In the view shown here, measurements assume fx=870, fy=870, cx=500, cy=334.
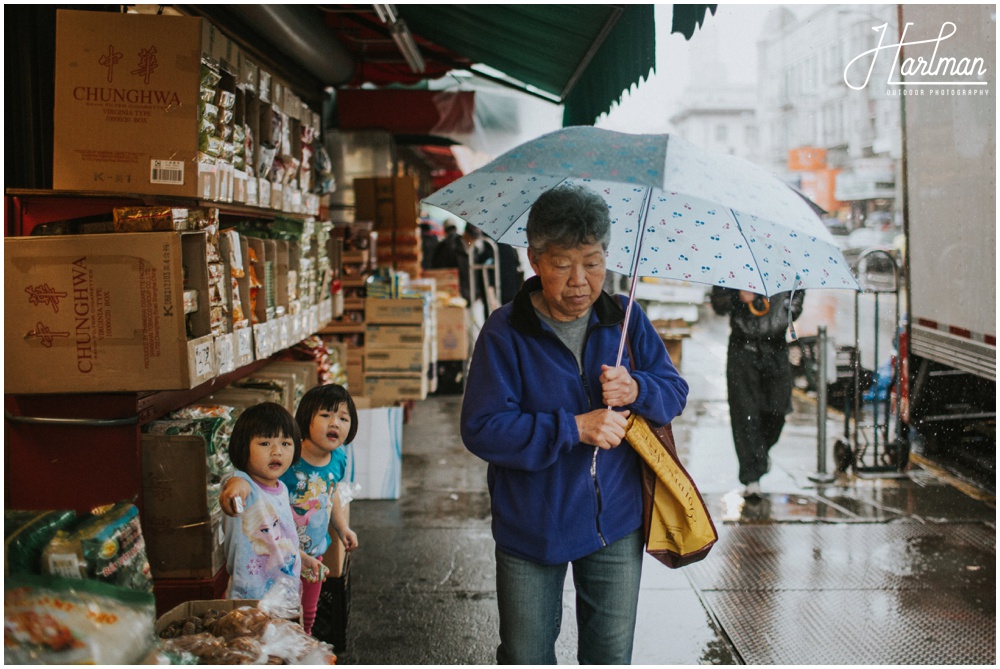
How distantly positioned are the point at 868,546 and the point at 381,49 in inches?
275

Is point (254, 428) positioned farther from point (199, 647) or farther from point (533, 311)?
point (533, 311)

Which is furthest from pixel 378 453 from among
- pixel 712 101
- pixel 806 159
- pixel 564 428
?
pixel 806 159

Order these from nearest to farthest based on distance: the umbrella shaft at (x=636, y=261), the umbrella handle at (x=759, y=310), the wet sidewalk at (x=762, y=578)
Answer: the umbrella shaft at (x=636, y=261) → the wet sidewalk at (x=762, y=578) → the umbrella handle at (x=759, y=310)

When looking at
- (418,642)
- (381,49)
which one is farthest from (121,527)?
(381,49)

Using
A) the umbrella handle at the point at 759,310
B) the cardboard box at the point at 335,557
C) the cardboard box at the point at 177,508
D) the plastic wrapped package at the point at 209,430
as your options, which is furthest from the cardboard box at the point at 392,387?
the cardboard box at the point at 177,508

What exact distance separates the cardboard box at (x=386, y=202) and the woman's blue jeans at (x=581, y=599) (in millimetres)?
7578

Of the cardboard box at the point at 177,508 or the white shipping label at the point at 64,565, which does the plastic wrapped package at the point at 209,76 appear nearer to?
the cardboard box at the point at 177,508

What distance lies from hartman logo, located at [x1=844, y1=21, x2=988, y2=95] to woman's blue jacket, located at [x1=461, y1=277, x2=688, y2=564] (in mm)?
3716

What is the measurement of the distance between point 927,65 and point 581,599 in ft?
17.7

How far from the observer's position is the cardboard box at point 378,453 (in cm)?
564

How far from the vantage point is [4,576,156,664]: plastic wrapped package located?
176 cm

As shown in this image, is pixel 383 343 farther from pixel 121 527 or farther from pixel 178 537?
pixel 121 527

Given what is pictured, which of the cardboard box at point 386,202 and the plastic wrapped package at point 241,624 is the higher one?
the cardboard box at point 386,202

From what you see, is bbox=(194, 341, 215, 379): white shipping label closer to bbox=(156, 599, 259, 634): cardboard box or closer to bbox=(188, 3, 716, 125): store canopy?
bbox=(156, 599, 259, 634): cardboard box
